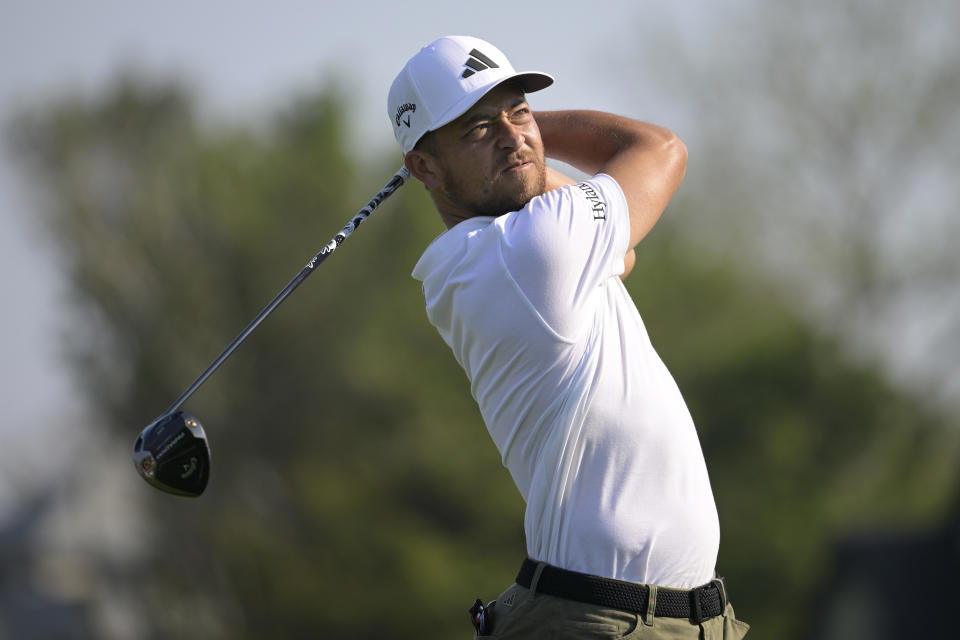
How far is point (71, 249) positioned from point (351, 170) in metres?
5.56

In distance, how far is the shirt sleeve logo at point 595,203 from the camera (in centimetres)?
292

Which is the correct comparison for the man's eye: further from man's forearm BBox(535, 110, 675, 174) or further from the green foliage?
the green foliage

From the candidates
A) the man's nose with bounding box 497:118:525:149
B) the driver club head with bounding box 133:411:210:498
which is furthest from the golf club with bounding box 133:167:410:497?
the man's nose with bounding box 497:118:525:149

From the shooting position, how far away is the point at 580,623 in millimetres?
2805

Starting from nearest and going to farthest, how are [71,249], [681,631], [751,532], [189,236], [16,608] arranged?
1. [681,631]
2. [751,532]
3. [71,249]
4. [189,236]
5. [16,608]

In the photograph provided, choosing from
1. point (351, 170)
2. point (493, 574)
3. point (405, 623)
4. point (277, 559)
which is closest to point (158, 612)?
point (277, 559)

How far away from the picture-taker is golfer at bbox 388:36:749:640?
A: 2834 mm

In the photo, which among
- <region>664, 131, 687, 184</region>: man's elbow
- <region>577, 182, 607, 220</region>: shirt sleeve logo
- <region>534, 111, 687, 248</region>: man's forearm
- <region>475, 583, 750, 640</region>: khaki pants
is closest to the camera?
<region>475, 583, 750, 640</region>: khaki pants

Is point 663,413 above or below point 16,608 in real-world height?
above

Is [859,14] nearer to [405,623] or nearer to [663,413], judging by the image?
[405,623]

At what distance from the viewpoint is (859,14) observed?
2356cm

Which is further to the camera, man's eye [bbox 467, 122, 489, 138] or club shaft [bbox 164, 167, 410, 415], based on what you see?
club shaft [bbox 164, 167, 410, 415]

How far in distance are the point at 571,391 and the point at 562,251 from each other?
1.06 feet

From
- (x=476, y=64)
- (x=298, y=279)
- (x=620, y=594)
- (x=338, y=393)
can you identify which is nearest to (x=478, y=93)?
(x=476, y=64)
